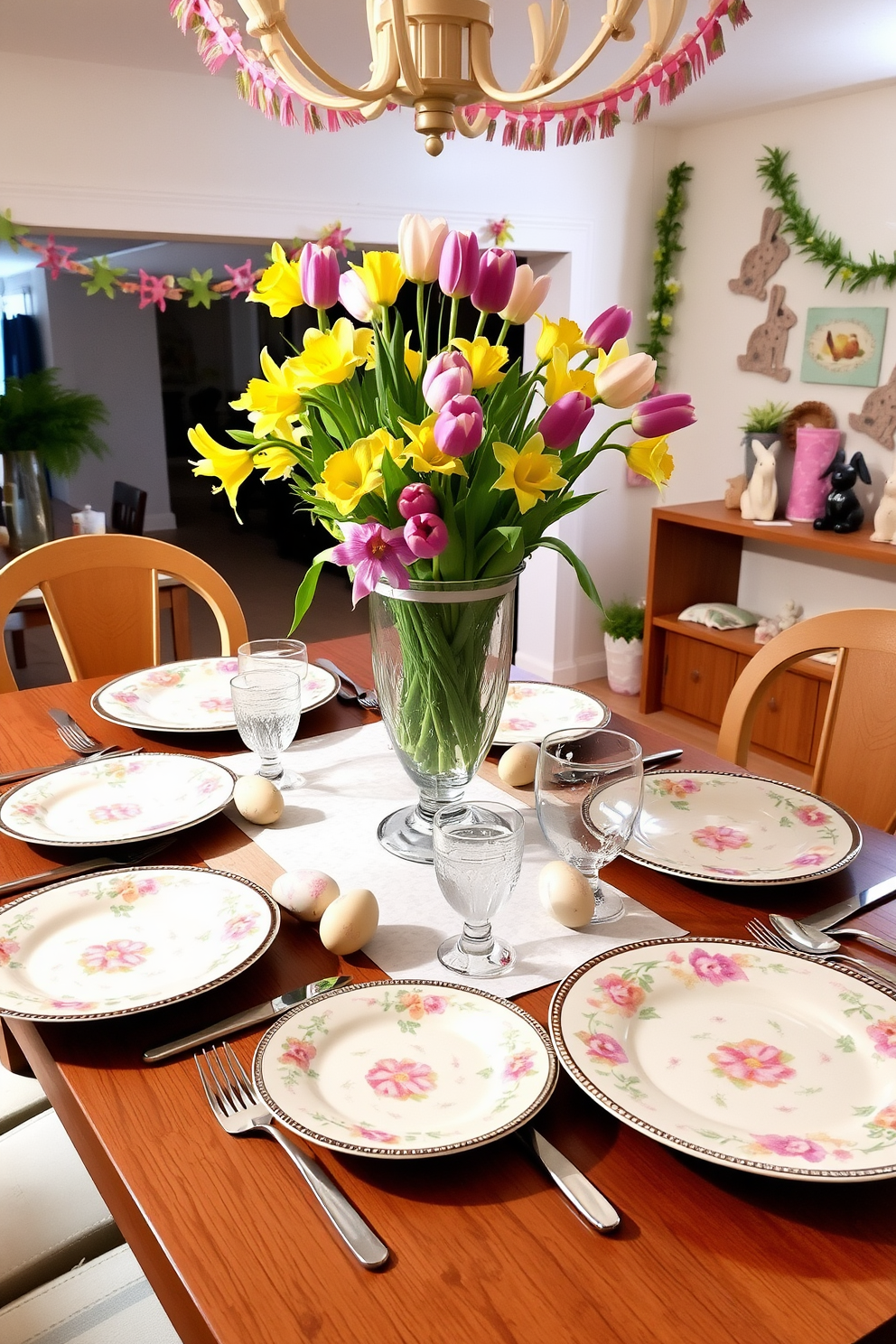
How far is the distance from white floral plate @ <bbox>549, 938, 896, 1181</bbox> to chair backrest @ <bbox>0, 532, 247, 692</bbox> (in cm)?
132

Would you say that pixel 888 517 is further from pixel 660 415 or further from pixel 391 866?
pixel 391 866

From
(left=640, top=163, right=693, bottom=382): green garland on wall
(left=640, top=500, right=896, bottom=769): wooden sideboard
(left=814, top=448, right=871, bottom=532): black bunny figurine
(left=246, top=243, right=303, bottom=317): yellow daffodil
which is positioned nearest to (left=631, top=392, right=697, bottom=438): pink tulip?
(left=246, top=243, right=303, bottom=317): yellow daffodil

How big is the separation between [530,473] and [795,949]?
53cm

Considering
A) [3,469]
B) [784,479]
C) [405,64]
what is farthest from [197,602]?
[405,64]

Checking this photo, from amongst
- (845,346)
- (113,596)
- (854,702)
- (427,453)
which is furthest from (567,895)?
(845,346)

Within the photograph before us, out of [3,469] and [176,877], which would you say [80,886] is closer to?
[176,877]

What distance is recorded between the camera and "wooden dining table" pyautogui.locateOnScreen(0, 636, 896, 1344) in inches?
24.6

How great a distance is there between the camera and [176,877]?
1.10 metres

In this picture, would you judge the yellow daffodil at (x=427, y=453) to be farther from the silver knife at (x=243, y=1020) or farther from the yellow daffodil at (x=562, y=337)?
the silver knife at (x=243, y=1020)

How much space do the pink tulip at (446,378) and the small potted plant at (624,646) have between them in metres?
3.21

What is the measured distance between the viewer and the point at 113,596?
2.12 metres

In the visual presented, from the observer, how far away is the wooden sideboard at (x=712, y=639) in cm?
341

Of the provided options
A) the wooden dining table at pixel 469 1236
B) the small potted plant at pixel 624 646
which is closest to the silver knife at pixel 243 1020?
the wooden dining table at pixel 469 1236

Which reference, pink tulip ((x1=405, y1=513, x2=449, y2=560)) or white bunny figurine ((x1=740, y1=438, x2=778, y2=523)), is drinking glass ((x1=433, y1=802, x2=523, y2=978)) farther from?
white bunny figurine ((x1=740, y1=438, x2=778, y2=523))
